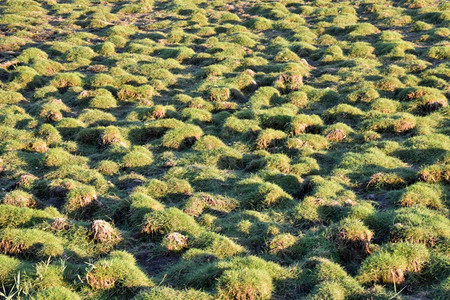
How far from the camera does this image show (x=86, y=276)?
755cm

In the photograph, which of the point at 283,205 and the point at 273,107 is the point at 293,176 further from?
the point at 273,107

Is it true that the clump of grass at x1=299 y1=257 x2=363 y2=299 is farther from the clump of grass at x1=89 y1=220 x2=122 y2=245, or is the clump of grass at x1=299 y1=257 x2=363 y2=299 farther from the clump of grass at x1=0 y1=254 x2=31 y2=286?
the clump of grass at x1=0 y1=254 x2=31 y2=286

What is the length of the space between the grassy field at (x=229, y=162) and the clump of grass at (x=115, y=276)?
24mm

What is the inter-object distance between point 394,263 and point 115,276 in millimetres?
4874

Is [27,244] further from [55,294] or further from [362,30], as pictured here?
[362,30]

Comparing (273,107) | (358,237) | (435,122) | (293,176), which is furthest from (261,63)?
(358,237)

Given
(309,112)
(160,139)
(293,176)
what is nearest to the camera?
(293,176)

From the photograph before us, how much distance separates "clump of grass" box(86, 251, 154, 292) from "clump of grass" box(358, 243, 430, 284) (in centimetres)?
383

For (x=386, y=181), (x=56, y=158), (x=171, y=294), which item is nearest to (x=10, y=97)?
(x=56, y=158)

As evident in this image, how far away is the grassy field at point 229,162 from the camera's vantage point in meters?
7.89

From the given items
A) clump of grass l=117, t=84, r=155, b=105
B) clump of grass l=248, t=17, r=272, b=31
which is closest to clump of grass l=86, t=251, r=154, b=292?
clump of grass l=117, t=84, r=155, b=105

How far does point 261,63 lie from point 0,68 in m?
11.9

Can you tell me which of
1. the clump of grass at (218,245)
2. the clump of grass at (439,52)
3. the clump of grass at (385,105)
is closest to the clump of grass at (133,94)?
the clump of grass at (385,105)

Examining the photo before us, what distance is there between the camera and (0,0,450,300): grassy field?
7887 millimetres
